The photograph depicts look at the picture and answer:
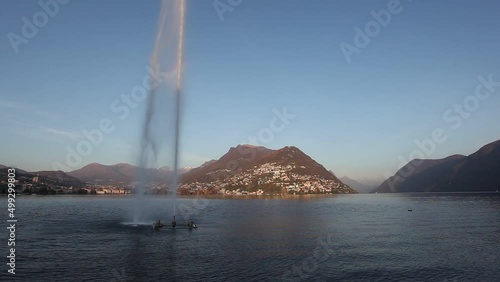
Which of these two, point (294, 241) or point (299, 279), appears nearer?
point (299, 279)

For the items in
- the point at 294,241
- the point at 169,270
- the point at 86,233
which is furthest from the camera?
the point at 86,233

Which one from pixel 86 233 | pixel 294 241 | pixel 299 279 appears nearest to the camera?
pixel 299 279

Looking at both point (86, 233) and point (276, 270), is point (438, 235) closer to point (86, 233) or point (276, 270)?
point (276, 270)

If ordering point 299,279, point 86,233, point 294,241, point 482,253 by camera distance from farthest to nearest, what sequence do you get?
point 86,233 → point 294,241 → point 482,253 → point 299,279

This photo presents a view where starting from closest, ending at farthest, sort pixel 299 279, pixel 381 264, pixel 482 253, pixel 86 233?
1. pixel 299 279
2. pixel 381 264
3. pixel 482 253
4. pixel 86 233

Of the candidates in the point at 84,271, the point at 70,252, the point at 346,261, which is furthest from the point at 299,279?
the point at 70,252

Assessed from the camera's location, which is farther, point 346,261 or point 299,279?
point 346,261

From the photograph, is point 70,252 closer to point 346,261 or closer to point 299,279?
point 299,279

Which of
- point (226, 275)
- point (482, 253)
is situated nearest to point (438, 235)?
point (482, 253)
